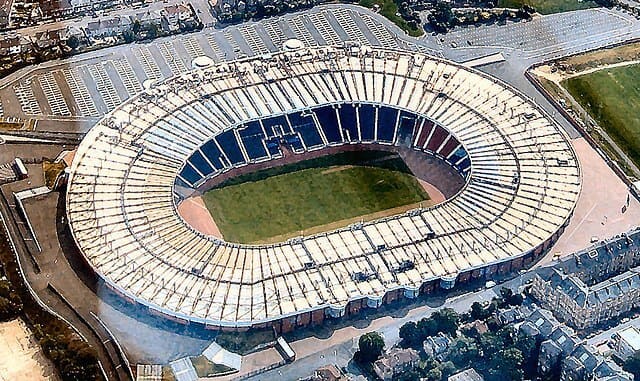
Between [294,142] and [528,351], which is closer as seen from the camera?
[528,351]

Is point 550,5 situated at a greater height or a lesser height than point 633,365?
greater

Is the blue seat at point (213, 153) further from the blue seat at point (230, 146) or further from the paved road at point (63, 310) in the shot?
the paved road at point (63, 310)

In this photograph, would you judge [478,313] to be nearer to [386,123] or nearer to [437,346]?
[437,346]

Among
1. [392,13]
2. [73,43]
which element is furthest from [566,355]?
[73,43]

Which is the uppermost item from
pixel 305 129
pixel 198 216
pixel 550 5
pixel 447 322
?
pixel 550 5

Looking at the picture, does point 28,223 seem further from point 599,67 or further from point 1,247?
point 599,67

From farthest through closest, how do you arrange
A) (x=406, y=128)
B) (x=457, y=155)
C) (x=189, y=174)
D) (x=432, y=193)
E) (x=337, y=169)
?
(x=406, y=128)
(x=457, y=155)
(x=337, y=169)
(x=432, y=193)
(x=189, y=174)
